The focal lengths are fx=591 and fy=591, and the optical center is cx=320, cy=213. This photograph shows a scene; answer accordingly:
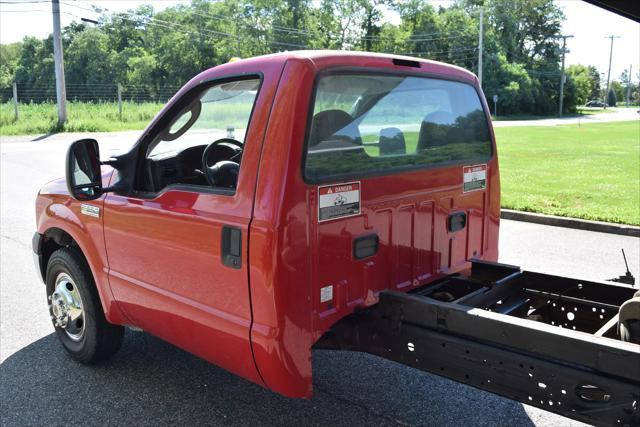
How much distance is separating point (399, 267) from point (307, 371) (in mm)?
Answer: 797

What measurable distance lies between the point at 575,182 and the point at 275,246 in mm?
10986

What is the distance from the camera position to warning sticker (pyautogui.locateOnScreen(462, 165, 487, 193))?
3699 mm

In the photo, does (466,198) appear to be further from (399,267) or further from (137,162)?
(137,162)

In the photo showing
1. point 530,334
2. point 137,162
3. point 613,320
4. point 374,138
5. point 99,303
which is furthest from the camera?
point 99,303

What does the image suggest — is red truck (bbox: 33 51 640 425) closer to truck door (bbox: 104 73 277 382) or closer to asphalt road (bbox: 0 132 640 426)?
truck door (bbox: 104 73 277 382)

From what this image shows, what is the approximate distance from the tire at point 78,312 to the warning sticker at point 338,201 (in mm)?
2064

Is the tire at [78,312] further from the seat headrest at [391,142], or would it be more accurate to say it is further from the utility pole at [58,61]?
the utility pole at [58,61]

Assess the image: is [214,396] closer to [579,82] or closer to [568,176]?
[568,176]

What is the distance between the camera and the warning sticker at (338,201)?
→ 2.76 meters

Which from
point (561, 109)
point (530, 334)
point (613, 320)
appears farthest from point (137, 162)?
point (561, 109)

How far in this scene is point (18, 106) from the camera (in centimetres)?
3166

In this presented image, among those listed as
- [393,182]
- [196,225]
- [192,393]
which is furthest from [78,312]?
[393,182]

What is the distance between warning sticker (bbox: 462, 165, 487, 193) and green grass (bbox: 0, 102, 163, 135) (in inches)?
1059

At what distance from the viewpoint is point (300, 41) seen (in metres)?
75.6
